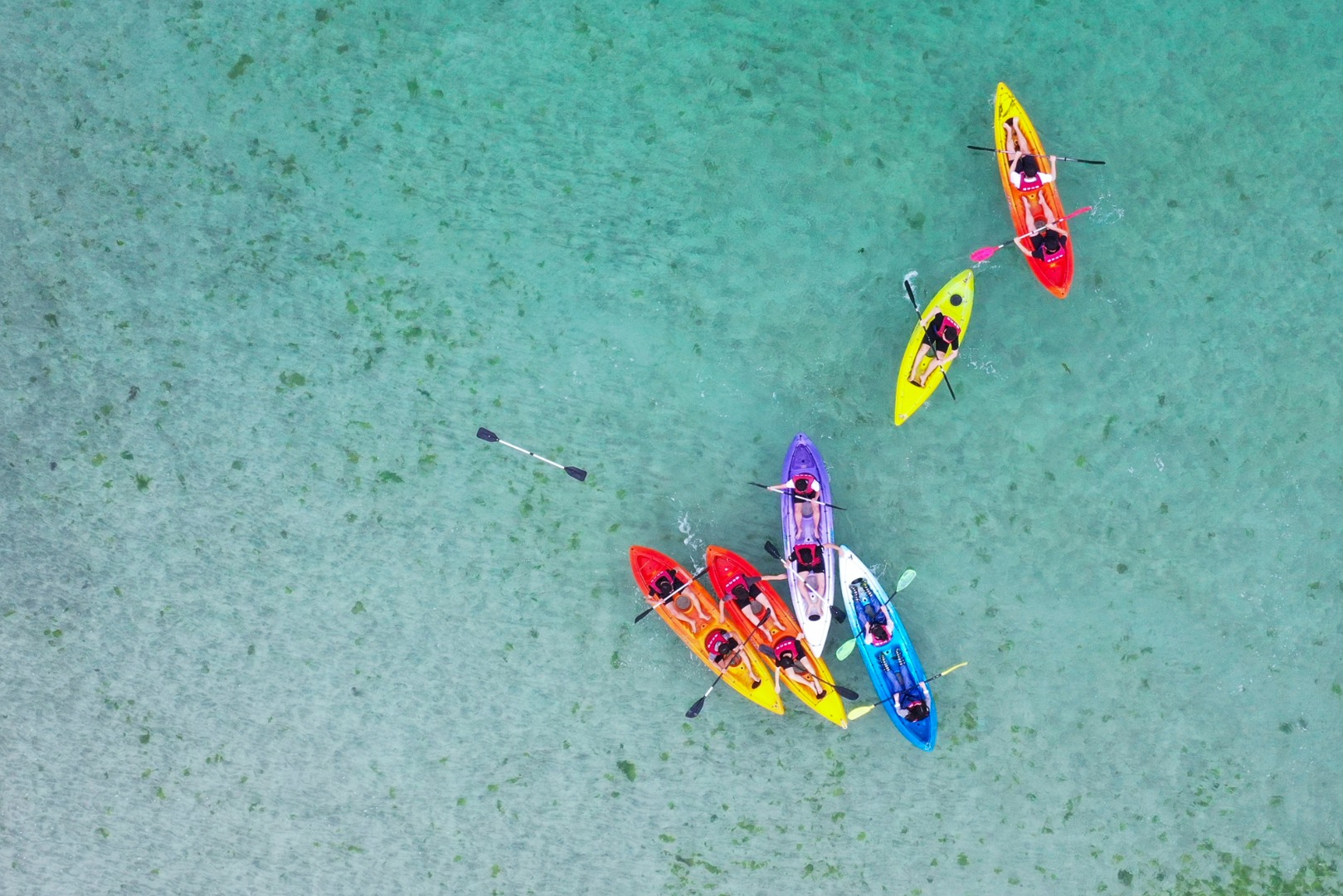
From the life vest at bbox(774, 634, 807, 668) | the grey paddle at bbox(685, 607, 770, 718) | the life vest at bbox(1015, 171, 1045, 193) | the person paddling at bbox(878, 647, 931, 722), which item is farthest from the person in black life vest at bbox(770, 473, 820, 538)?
the life vest at bbox(1015, 171, 1045, 193)

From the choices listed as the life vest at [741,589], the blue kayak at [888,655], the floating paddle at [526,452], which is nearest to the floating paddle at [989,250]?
the blue kayak at [888,655]

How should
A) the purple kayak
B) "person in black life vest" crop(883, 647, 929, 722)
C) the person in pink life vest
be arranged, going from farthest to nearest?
"person in black life vest" crop(883, 647, 929, 722) → the purple kayak → the person in pink life vest

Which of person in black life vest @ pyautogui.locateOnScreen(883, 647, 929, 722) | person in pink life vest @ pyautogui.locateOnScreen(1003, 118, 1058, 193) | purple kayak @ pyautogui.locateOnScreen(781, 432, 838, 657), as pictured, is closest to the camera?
person in pink life vest @ pyautogui.locateOnScreen(1003, 118, 1058, 193)

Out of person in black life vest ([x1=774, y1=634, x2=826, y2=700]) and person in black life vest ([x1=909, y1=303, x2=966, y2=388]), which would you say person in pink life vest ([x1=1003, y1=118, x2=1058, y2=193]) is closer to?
person in black life vest ([x1=909, y1=303, x2=966, y2=388])

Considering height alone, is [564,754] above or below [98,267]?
below

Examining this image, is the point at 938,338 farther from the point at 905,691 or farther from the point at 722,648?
the point at 722,648

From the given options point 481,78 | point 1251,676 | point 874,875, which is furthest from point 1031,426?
point 481,78

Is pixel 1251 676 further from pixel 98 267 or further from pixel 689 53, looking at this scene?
pixel 98 267
